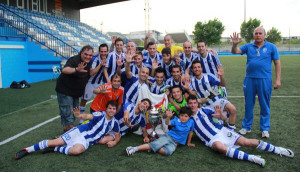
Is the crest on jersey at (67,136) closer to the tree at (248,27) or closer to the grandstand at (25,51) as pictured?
the grandstand at (25,51)

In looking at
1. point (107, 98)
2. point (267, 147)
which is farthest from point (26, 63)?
point (267, 147)

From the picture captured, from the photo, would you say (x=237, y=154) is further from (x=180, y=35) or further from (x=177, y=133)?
(x=180, y=35)

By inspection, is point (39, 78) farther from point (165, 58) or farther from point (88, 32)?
point (88, 32)

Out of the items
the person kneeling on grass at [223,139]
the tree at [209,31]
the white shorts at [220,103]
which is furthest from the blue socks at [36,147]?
the tree at [209,31]

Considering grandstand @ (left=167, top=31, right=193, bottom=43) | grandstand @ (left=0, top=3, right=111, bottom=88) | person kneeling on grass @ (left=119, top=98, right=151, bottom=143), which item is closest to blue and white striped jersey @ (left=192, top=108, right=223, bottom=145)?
person kneeling on grass @ (left=119, top=98, right=151, bottom=143)

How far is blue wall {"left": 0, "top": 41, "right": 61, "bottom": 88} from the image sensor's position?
10.6 metres

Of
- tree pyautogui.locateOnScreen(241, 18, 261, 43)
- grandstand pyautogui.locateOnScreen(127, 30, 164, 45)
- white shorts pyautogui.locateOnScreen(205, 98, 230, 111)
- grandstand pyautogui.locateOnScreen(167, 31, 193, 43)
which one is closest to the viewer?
white shorts pyautogui.locateOnScreen(205, 98, 230, 111)

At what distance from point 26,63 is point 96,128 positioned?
9.92m

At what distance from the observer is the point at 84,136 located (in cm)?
369

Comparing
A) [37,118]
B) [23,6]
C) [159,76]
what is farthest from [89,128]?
[23,6]

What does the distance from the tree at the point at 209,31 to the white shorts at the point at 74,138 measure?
1912 inches

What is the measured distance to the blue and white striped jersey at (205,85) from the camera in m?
4.44

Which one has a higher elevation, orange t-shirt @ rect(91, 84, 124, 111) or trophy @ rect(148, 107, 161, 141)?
orange t-shirt @ rect(91, 84, 124, 111)

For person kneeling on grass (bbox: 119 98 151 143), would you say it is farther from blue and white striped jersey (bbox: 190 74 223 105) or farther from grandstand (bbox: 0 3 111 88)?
grandstand (bbox: 0 3 111 88)
